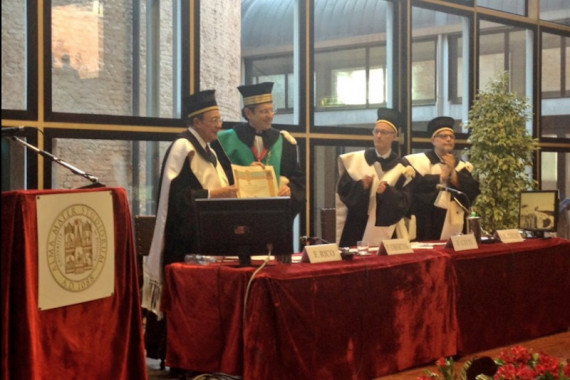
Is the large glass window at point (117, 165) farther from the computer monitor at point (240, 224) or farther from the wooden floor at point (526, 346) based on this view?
the computer monitor at point (240, 224)

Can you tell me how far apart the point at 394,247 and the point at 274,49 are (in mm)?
3084

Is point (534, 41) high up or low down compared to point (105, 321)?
up

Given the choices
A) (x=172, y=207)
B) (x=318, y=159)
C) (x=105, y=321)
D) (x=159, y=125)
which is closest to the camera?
(x=105, y=321)

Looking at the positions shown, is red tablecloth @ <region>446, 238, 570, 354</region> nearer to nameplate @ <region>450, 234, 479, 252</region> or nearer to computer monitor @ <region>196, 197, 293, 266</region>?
nameplate @ <region>450, 234, 479, 252</region>

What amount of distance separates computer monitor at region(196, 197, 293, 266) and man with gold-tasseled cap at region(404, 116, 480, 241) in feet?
7.83

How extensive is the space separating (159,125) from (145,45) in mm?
627

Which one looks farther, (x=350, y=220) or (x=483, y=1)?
(x=483, y=1)

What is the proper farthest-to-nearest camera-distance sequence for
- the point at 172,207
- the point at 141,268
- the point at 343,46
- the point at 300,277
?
the point at 343,46, the point at 141,268, the point at 172,207, the point at 300,277

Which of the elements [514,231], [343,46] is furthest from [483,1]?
[514,231]

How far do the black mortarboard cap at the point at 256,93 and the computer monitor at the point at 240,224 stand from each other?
3.53ft

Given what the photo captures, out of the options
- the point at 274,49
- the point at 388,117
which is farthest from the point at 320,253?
the point at 274,49

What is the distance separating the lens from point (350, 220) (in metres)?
5.68

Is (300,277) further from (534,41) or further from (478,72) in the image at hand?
(534,41)

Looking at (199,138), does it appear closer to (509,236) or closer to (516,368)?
(509,236)
